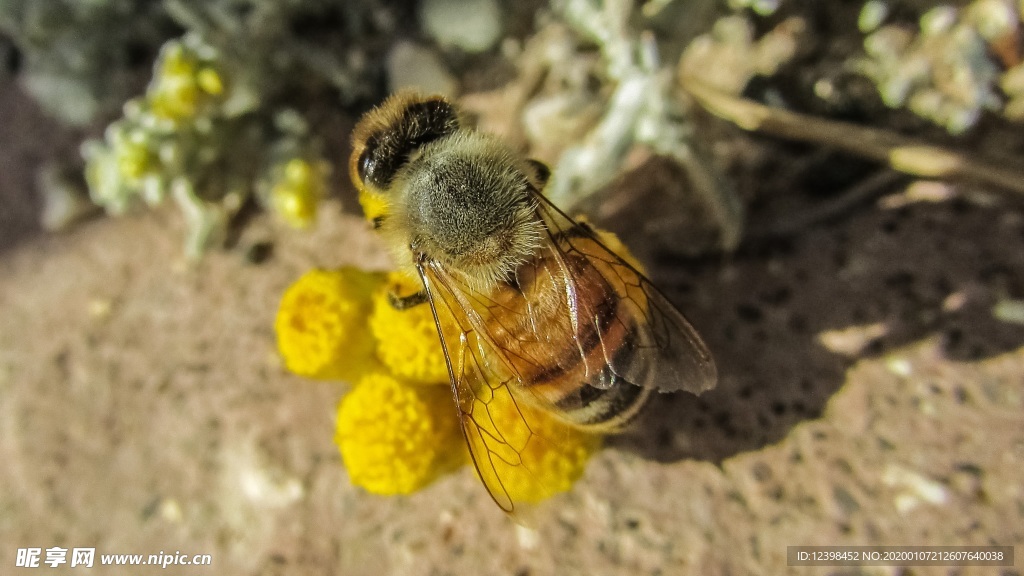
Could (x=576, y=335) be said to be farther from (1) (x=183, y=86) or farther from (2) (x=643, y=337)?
(1) (x=183, y=86)

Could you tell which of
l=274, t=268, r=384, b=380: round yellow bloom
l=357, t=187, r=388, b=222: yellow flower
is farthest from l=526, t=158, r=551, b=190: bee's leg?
l=274, t=268, r=384, b=380: round yellow bloom

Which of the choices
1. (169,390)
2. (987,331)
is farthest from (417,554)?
(987,331)

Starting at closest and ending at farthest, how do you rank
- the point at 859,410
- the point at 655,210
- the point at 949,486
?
1. the point at 949,486
2. the point at 859,410
3. the point at 655,210

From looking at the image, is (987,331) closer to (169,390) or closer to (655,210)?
(655,210)

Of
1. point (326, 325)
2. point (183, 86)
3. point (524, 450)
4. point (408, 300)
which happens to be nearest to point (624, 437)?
point (524, 450)

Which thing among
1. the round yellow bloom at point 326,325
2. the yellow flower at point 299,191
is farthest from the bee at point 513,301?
the yellow flower at point 299,191

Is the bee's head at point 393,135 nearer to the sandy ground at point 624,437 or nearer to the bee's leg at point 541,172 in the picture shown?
the bee's leg at point 541,172
